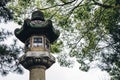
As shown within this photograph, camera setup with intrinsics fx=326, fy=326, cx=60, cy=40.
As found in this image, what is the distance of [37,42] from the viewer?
2603cm

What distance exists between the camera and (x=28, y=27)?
84.0ft

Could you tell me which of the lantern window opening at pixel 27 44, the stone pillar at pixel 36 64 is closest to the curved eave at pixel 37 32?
the lantern window opening at pixel 27 44

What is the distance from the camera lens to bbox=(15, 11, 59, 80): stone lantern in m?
24.5

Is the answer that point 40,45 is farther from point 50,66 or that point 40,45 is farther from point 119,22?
point 119,22

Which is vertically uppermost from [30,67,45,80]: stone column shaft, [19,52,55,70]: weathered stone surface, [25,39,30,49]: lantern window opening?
[25,39,30,49]: lantern window opening

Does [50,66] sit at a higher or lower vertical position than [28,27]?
lower

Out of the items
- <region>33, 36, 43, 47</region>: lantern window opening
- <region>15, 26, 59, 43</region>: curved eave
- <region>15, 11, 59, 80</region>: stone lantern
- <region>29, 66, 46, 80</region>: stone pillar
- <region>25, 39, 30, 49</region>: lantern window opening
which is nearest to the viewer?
<region>29, 66, 46, 80</region>: stone pillar

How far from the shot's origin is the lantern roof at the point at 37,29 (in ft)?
83.4

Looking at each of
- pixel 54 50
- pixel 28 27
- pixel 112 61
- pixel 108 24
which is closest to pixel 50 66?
pixel 54 50

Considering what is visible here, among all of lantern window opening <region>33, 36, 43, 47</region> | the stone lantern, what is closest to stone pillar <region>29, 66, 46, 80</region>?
the stone lantern

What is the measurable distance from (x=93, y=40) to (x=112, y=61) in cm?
197

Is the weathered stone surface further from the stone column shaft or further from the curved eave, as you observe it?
the curved eave

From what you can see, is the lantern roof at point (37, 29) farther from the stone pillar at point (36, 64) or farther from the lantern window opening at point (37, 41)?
the stone pillar at point (36, 64)

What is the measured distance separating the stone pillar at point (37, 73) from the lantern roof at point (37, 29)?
3.02m
